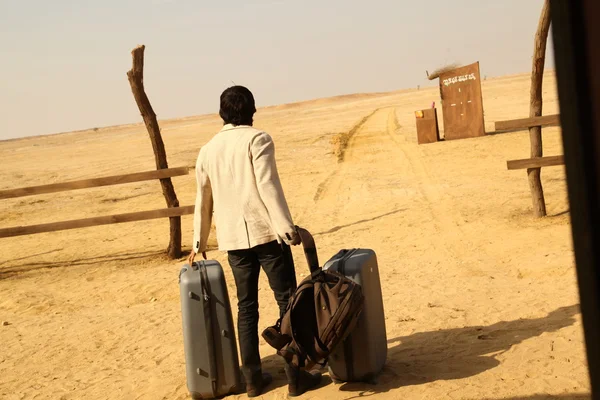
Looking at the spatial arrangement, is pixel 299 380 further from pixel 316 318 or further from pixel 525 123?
pixel 525 123

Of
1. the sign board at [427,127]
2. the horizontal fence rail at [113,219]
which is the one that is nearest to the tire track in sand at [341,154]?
the sign board at [427,127]

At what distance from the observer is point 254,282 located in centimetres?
462

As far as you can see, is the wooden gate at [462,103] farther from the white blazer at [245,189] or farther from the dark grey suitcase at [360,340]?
the white blazer at [245,189]

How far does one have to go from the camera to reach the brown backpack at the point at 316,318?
4094 mm

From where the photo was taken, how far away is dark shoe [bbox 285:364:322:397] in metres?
4.54

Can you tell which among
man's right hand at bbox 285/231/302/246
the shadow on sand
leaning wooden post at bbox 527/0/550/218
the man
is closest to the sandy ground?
the shadow on sand

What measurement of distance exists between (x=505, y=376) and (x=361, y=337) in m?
0.94

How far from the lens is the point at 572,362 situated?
452 cm

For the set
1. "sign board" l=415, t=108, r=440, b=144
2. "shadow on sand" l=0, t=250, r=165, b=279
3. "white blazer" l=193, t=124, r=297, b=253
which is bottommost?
"shadow on sand" l=0, t=250, r=165, b=279

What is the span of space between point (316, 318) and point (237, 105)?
1422 millimetres

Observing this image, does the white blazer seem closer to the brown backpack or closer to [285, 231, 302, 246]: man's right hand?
[285, 231, 302, 246]: man's right hand

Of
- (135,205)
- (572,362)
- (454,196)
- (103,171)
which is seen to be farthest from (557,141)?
(103,171)

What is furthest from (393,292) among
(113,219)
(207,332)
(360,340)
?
(113,219)

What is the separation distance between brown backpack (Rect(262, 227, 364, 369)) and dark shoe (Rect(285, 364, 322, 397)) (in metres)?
0.34
